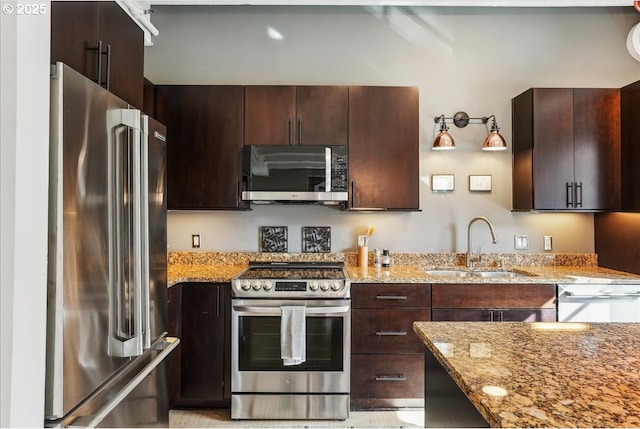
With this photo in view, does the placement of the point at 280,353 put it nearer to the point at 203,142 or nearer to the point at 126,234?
the point at 126,234

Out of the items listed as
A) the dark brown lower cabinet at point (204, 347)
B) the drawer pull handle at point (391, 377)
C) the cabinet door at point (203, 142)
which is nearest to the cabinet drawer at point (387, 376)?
the drawer pull handle at point (391, 377)

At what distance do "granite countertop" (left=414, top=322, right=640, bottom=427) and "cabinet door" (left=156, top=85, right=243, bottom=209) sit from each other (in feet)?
6.22

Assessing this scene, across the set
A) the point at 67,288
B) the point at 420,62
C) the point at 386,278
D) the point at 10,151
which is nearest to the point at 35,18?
the point at 10,151

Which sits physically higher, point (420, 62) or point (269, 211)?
point (420, 62)

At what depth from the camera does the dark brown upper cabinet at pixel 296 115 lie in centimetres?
284

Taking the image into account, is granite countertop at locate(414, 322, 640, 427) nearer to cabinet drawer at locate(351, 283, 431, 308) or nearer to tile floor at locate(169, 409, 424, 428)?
cabinet drawer at locate(351, 283, 431, 308)

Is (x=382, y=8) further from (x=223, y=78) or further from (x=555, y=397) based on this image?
(x=555, y=397)

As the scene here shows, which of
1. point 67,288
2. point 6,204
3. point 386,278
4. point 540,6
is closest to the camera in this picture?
point 6,204

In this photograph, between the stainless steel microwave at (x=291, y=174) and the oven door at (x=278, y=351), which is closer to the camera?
the oven door at (x=278, y=351)

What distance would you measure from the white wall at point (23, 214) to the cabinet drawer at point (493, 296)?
7.00ft

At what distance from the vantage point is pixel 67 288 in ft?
3.56

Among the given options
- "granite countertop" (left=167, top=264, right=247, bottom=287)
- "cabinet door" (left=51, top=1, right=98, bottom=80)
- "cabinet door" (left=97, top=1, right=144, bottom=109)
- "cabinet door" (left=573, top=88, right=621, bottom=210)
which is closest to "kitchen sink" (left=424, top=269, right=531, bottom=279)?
"cabinet door" (left=573, top=88, right=621, bottom=210)

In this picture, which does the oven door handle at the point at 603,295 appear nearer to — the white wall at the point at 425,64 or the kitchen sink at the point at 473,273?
the kitchen sink at the point at 473,273

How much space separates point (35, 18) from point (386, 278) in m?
2.14
